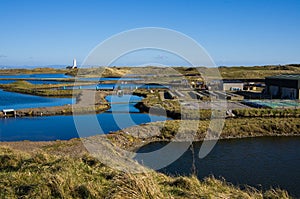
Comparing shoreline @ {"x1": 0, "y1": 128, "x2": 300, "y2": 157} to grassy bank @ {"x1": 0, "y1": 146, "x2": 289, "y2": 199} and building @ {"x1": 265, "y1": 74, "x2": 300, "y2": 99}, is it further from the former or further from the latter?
building @ {"x1": 265, "y1": 74, "x2": 300, "y2": 99}

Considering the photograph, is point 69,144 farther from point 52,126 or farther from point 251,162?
point 251,162

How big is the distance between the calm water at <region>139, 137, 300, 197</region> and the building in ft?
39.6

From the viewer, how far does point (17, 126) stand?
1966 cm

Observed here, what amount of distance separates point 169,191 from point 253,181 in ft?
21.9

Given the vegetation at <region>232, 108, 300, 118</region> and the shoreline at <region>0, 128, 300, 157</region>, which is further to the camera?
the vegetation at <region>232, 108, 300, 118</region>

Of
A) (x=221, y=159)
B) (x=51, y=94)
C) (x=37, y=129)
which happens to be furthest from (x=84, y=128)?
(x=51, y=94)

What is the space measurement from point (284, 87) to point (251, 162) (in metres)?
19.2

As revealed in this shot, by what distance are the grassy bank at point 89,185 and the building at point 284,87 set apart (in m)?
24.7

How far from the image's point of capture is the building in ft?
A: 87.6

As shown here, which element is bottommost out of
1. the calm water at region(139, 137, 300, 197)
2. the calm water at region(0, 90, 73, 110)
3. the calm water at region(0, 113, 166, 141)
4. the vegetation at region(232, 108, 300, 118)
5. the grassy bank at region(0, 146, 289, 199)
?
the calm water at region(139, 137, 300, 197)

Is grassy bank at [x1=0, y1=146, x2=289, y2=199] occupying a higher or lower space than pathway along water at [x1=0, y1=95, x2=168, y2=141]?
higher

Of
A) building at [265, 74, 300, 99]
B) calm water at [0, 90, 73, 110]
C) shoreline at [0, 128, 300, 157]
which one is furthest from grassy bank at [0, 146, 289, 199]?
calm water at [0, 90, 73, 110]

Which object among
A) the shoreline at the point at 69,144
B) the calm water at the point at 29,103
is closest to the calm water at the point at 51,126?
the shoreline at the point at 69,144

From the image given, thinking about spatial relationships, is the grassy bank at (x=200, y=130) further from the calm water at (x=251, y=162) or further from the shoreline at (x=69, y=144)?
the calm water at (x=251, y=162)
